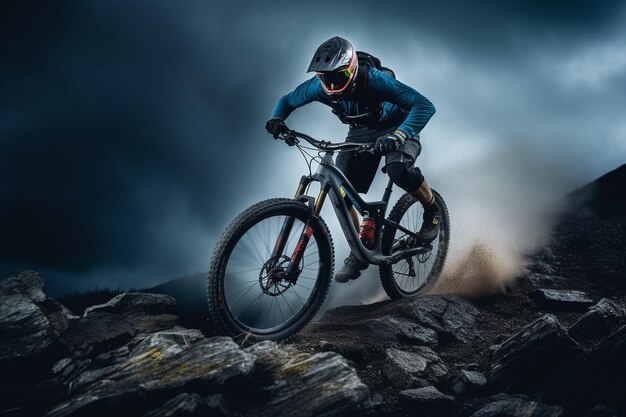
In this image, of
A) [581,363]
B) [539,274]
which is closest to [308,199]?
[581,363]

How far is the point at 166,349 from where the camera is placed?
13.9 feet

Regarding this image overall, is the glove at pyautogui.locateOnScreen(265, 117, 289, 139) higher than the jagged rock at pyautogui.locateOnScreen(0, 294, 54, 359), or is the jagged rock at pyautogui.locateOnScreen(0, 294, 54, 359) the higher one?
the glove at pyautogui.locateOnScreen(265, 117, 289, 139)

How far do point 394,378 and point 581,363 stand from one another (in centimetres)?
213

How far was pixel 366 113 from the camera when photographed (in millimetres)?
6152

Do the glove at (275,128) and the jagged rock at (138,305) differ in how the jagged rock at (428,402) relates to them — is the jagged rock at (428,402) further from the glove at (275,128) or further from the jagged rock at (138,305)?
the jagged rock at (138,305)

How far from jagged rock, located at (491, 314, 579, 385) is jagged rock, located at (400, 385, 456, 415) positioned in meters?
0.91

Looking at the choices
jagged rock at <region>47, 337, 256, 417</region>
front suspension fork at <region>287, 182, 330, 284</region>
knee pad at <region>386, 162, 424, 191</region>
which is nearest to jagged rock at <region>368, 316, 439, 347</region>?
front suspension fork at <region>287, 182, 330, 284</region>

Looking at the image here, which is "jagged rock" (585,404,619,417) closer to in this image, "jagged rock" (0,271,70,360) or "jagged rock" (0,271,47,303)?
"jagged rock" (0,271,70,360)

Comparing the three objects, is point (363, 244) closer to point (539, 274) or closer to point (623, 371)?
point (623, 371)

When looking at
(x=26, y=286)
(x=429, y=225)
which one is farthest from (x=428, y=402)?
(x=26, y=286)

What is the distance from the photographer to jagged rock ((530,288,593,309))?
7.05 meters

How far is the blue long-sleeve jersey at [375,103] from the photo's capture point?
18.5 feet

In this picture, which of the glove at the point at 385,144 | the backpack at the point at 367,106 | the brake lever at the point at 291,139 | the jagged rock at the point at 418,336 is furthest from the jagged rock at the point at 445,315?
the brake lever at the point at 291,139

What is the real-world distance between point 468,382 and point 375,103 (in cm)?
404
